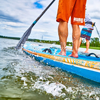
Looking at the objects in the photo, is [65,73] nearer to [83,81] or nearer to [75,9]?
[83,81]

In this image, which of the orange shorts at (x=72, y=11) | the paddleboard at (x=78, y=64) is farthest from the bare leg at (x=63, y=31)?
the paddleboard at (x=78, y=64)

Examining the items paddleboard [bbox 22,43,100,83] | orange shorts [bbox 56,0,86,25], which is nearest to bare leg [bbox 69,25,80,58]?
orange shorts [bbox 56,0,86,25]

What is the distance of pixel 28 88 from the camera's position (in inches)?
65.1

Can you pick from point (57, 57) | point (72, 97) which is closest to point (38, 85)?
point (72, 97)

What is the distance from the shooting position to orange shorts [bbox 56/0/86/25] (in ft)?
8.75

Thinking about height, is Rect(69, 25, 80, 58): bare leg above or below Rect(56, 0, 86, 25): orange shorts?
below

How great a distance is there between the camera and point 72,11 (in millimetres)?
2914

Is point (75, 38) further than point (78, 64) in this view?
Yes

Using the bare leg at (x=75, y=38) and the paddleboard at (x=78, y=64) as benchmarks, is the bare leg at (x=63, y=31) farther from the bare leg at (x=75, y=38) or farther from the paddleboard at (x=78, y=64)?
the paddleboard at (x=78, y=64)

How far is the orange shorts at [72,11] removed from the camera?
2.67 m

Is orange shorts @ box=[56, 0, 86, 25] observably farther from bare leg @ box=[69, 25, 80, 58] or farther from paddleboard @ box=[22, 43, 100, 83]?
paddleboard @ box=[22, 43, 100, 83]

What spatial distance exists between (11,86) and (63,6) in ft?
6.47

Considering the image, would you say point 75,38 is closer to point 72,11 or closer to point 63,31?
point 63,31

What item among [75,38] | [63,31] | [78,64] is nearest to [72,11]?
[63,31]
